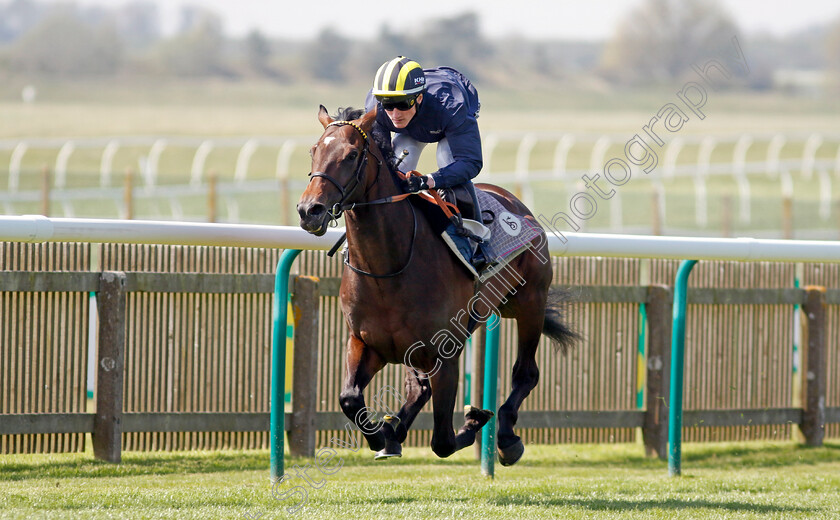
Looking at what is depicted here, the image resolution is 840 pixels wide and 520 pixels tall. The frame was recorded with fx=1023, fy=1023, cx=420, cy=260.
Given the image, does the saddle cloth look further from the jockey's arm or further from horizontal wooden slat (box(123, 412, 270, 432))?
horizontal wooden slat (box(123, 412, 270, 432))

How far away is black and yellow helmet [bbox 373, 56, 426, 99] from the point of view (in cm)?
459

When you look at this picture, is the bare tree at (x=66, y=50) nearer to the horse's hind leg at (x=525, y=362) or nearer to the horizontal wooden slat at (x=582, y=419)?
the horizontal wooden slat at (x=582, y=419)

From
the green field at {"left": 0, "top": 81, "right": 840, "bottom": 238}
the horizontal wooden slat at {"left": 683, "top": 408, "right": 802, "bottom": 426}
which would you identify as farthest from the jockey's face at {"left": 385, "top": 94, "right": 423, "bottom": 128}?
the green field at {"left": 0, "top": 81, "right": 840, "bottom": 238}

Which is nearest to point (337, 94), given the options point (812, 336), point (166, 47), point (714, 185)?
point (166, 47)

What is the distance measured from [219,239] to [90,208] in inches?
621

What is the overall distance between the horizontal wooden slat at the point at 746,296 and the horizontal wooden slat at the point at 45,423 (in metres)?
4.47

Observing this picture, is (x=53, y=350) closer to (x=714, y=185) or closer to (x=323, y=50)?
(x=714, y=185)

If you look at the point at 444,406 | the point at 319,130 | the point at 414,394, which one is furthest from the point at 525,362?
the point at 319,130

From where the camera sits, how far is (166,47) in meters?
70.8

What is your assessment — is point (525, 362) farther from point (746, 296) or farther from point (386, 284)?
point (746, 296)

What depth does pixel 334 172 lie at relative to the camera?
4.12 meters

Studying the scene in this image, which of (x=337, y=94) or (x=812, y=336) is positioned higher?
(x=337, y=94)

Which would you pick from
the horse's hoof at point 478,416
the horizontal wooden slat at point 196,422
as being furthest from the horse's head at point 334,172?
the horizontal wooden slat at point 196,422

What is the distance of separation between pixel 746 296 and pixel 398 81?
451 cm
